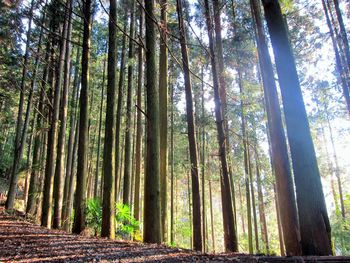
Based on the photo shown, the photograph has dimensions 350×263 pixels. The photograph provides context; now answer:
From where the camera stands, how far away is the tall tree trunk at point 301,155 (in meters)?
Result: 4.39

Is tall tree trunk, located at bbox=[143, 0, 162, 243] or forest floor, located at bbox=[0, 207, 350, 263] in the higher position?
tall tree trunk, located at bbox=[143, 0, 162, 243]

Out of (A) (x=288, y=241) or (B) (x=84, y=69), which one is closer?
(A) (x=288, y=241)

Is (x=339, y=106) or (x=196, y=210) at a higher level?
(x=339, y=106)

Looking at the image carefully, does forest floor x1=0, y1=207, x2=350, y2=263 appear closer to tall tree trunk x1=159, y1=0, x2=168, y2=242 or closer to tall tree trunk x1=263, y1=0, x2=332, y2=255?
tall tree trunk x1=263, y1=0, x2=332, y2=255

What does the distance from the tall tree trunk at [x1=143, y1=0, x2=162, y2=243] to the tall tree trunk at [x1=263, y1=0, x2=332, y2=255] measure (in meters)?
2.56

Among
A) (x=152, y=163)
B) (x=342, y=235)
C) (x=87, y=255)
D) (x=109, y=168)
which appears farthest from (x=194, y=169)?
(x=342, y=235)

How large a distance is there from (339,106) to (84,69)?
17405 mm

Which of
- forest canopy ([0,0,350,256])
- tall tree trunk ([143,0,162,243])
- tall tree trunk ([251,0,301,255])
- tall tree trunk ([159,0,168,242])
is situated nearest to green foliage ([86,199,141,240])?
forest canopy ([0,0,350,256])

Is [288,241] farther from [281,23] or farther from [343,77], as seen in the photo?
[343,77]

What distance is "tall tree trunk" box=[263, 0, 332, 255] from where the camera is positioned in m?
4.39

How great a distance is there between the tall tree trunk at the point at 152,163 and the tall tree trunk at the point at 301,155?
2.56 metres

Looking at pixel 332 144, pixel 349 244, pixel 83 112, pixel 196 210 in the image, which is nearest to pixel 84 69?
pixel 83 112

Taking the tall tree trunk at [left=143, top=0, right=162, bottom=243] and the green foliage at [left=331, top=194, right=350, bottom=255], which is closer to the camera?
the tall tree trunk at [left=143, top=0, right=162, bottom=243]

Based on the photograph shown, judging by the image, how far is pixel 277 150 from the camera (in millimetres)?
8648
